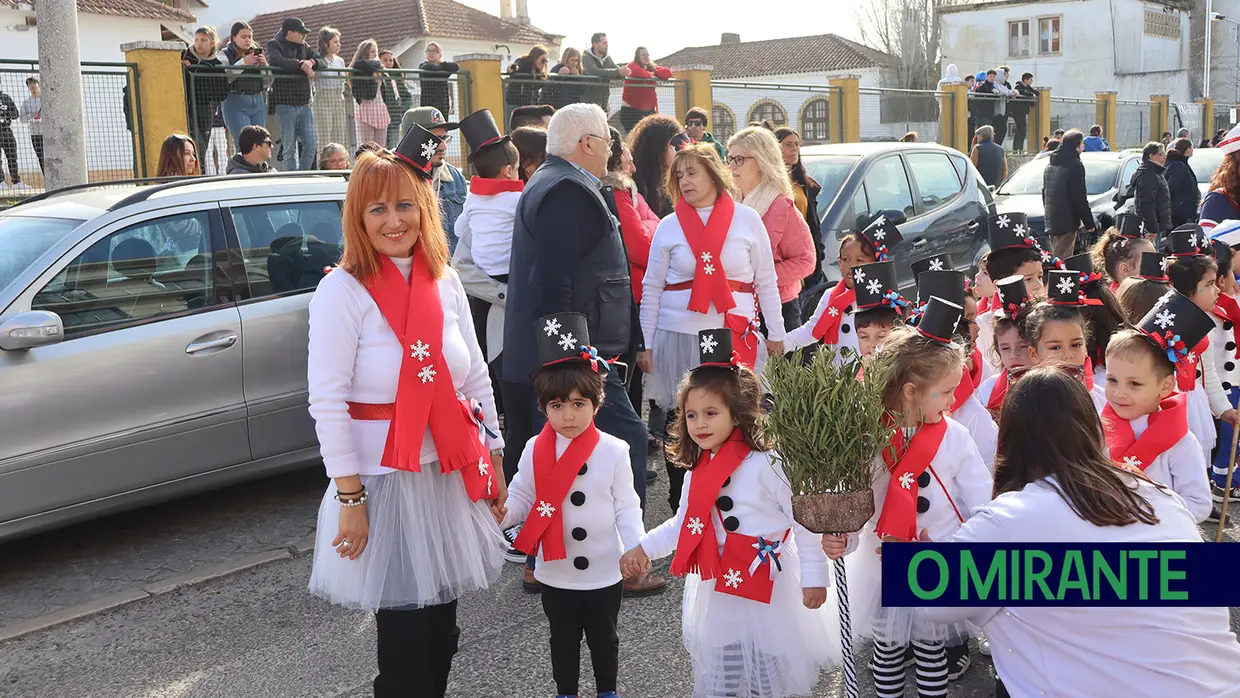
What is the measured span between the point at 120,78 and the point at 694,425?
9.10 meters

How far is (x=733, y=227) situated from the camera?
17.6 ft

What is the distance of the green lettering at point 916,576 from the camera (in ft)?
6.52

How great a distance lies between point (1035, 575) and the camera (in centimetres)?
200

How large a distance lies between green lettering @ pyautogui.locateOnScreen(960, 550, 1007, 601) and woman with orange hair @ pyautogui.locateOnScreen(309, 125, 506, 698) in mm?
1693

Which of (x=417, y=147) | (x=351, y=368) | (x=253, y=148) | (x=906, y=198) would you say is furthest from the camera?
(x=906, y=198)

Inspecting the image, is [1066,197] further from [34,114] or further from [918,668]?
[34,114]

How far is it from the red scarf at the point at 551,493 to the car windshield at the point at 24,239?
290 centimetres

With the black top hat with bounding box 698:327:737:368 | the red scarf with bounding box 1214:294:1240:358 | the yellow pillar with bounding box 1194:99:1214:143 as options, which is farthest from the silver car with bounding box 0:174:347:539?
the yellow pillar with bounding box 1194:99:1214:143

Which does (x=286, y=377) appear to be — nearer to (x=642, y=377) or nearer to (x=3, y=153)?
(x=642, y=377)

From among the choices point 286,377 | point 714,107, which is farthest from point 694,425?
point 714,107

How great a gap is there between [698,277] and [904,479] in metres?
2.04

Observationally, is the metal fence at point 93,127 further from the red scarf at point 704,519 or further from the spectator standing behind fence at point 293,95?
the red scarf at point 704,519

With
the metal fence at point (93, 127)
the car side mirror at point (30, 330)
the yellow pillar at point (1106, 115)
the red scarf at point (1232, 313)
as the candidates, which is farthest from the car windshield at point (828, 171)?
the yellow pillar at point (1106, 115)

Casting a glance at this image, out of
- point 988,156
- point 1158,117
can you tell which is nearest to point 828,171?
point 988,156
